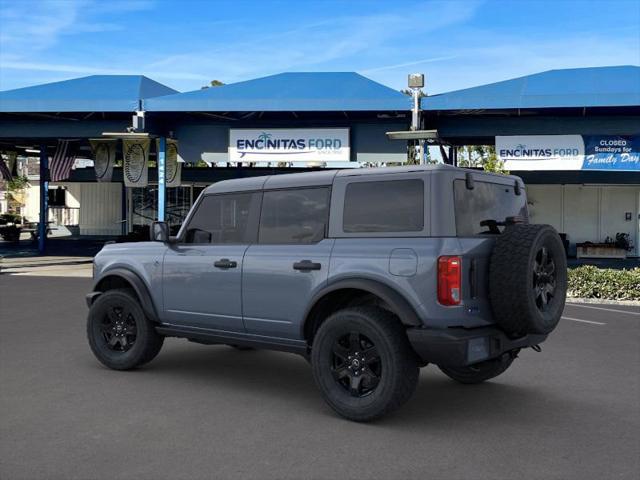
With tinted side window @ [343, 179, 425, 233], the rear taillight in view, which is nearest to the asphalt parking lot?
the rear taillight

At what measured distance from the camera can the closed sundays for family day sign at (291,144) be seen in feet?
68.3

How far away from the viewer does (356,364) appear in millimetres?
5242

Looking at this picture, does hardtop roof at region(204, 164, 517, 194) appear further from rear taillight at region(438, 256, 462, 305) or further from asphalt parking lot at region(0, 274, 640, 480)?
asphalt parking lot at region(0, 274, 640, 480)

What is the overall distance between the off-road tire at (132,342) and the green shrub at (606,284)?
1006 centimetres

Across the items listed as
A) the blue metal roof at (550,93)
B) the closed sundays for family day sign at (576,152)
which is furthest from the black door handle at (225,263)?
the closed sundays for family day sign at (576,152)

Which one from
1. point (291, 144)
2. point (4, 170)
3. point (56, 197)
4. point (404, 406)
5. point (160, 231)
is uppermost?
point (291, 144)

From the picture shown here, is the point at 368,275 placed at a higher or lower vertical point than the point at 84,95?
lower

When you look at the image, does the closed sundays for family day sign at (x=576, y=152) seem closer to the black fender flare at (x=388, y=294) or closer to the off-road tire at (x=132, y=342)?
the off-road tire at (x=132, y=342)

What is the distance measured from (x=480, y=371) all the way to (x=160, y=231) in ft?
11.1

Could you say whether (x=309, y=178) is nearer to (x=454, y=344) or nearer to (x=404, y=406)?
(x=454, y=344)

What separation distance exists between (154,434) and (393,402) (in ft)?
5.96

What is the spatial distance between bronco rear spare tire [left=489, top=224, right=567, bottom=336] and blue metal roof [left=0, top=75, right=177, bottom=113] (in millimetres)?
17754

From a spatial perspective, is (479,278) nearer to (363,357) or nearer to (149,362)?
(363,357)

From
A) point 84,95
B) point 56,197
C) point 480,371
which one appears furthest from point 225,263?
point 56,197
